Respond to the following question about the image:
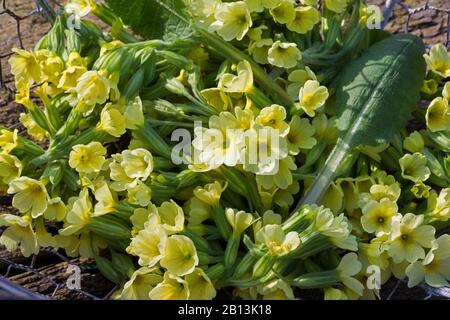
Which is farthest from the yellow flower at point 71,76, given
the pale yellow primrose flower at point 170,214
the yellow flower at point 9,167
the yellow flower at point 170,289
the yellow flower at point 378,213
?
the yellow flower at point 378,213

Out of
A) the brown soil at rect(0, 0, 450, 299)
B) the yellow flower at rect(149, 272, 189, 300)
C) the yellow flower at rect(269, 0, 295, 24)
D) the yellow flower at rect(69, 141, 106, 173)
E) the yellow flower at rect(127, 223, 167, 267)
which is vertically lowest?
the brown soil at rect(0, 0, 450, 299)

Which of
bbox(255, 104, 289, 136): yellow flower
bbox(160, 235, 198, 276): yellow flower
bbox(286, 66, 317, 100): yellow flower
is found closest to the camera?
bbox(160, 235, 198, 276): yellow flower

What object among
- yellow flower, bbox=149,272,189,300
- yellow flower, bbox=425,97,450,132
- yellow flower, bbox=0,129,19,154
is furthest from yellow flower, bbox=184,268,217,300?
yellow flower, bbox=425,97,450,132

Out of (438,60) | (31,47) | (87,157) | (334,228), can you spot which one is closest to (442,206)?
(334,228)

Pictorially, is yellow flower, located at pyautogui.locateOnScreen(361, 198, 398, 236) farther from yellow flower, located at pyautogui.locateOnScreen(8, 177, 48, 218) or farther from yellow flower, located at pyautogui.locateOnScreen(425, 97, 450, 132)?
yellow flower, located at pyautogui.locateOnScreen(8, 177, 48, 218)

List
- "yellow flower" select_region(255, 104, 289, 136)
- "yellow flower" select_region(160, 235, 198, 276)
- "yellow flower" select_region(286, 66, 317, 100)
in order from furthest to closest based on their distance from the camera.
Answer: "yellow flower" select_region(286, 66, 317, 100) → "yellow flower" select_region(255, 104, 289, 136) → "yellow flower" select_region(160, 235, 198, 276)

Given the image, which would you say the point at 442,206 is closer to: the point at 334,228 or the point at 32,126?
the point at 334,228

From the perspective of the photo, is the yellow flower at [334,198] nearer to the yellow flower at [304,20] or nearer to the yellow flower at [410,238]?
the yellow flower at [410,238]
